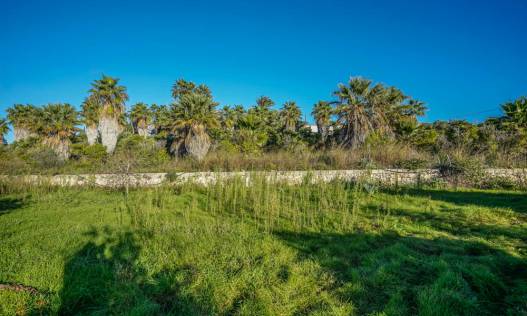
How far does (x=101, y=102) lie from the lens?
2647 centimetres

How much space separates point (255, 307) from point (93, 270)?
2223mm

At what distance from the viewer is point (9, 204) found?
25.1 feet

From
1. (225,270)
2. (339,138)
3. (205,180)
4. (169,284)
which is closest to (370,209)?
(225,270)

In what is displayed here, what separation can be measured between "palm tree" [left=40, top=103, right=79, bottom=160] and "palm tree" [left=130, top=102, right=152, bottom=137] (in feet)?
33.1

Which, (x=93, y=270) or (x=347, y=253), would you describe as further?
(x=347, y=253)

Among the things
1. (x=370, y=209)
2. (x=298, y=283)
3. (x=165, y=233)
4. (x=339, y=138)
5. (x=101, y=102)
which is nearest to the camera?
(x=298, y=283)

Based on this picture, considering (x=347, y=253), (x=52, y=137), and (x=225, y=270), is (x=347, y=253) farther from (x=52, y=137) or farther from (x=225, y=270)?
(x=52, y=137)

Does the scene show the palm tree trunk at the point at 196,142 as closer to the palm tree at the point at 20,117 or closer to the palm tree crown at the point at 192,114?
the palm tree crown at the point at 192,114

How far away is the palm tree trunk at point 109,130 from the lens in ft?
89.4

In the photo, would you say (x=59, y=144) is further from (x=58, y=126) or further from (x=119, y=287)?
(x=119, y=287)

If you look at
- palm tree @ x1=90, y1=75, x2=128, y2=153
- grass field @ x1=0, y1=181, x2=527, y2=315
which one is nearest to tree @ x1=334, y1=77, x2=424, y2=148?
grass field @ x1=0, y1=181, x2=527, y2=315

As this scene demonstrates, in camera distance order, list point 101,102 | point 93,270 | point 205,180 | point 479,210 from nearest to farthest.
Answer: point 93,270 < point 479,210 < point 205,180 < point 101,102

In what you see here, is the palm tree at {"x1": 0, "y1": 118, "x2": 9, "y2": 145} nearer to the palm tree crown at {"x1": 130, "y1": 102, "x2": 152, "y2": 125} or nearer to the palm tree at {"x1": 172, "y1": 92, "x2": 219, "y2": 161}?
the palm tree crown at {"x1": 130, "y1": 102, "x2": 152, "y2": 125}

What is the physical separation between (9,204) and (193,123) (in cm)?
1442
